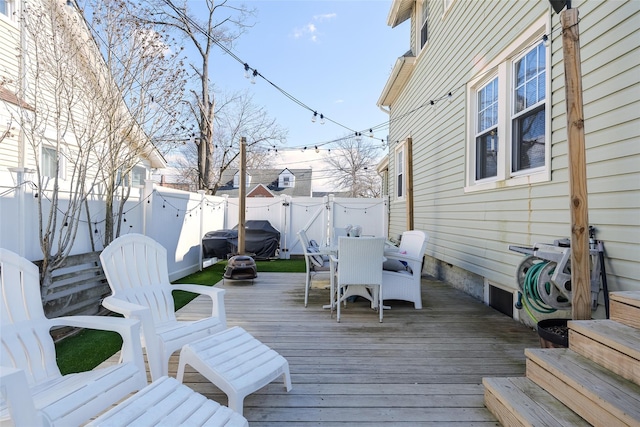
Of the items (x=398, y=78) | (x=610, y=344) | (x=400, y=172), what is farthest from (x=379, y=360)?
(x=398, y=78)

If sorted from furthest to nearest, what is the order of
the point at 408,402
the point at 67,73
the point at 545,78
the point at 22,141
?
the point at 22,141
the point at 67,73
the point at 545,78
the point at 408,402

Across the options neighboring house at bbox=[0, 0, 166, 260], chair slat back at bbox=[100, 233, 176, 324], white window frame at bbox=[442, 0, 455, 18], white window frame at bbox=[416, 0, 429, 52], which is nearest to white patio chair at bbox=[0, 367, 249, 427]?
chair slat back at bbox=[100, 233, 176, 324]

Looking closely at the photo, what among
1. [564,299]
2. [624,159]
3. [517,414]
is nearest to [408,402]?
[517,414]

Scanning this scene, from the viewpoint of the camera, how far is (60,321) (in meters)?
1.87

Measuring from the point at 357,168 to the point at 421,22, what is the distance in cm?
1787

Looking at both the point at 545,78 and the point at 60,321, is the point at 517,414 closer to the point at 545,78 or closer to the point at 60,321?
the point at 60,321

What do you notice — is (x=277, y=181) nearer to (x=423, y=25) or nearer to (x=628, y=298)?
(x=423, y=25)

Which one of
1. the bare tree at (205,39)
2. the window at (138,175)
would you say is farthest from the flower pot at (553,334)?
the bare tree at (205,39)

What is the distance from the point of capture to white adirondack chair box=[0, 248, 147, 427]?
1450 millimetres

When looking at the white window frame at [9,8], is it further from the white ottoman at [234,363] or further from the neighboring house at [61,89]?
the white ottoman at [234,363]

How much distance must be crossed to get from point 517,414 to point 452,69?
16.7ft

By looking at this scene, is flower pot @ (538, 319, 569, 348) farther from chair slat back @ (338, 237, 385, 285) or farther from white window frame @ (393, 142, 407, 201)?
white window frame @ (393, 142, 407, 201)

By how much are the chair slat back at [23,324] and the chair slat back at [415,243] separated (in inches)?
142

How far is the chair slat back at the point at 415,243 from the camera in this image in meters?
4.21
